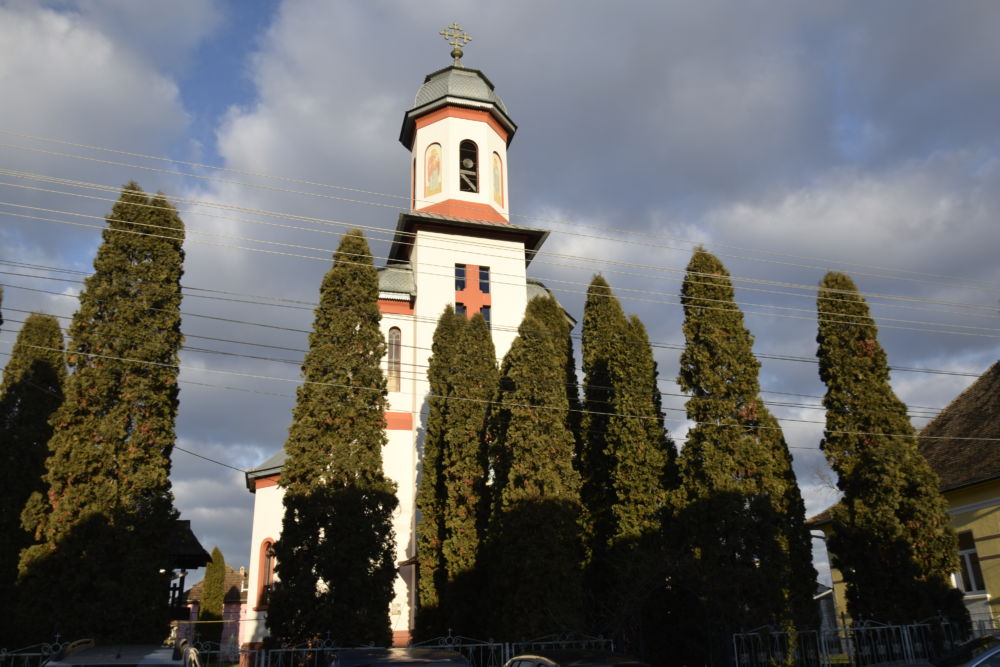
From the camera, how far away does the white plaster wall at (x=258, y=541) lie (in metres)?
27.0

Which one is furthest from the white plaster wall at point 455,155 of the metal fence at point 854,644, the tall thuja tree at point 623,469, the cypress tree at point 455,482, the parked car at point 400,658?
the parked car at point 400,658

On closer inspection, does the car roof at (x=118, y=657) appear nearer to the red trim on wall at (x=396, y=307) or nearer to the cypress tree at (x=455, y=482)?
the cypress tree at (x=455, y=482)

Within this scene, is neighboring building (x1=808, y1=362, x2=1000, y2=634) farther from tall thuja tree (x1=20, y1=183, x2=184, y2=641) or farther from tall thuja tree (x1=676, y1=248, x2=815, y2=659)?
tall thuja tree (x1=20, y1=183, x2=184, y2=641)

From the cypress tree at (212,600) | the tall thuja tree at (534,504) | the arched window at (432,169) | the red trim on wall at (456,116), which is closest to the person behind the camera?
the tall thuja tree at (534,504)

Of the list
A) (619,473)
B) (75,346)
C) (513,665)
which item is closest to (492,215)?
(619,473)

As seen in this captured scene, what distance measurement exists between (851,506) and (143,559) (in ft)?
49.4

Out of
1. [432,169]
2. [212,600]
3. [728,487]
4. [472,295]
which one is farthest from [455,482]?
[212,600]

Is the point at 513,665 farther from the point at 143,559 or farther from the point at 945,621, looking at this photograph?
the point at 945,621

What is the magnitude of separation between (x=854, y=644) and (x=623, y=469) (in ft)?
20.9

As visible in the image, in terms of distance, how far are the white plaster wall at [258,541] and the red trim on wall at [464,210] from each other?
1305cm

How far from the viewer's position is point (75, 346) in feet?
52.1

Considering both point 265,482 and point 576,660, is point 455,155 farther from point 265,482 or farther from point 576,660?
point 576,660

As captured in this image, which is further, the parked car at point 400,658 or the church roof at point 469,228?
the church roof at point 469,228

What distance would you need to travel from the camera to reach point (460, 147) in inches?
1268
